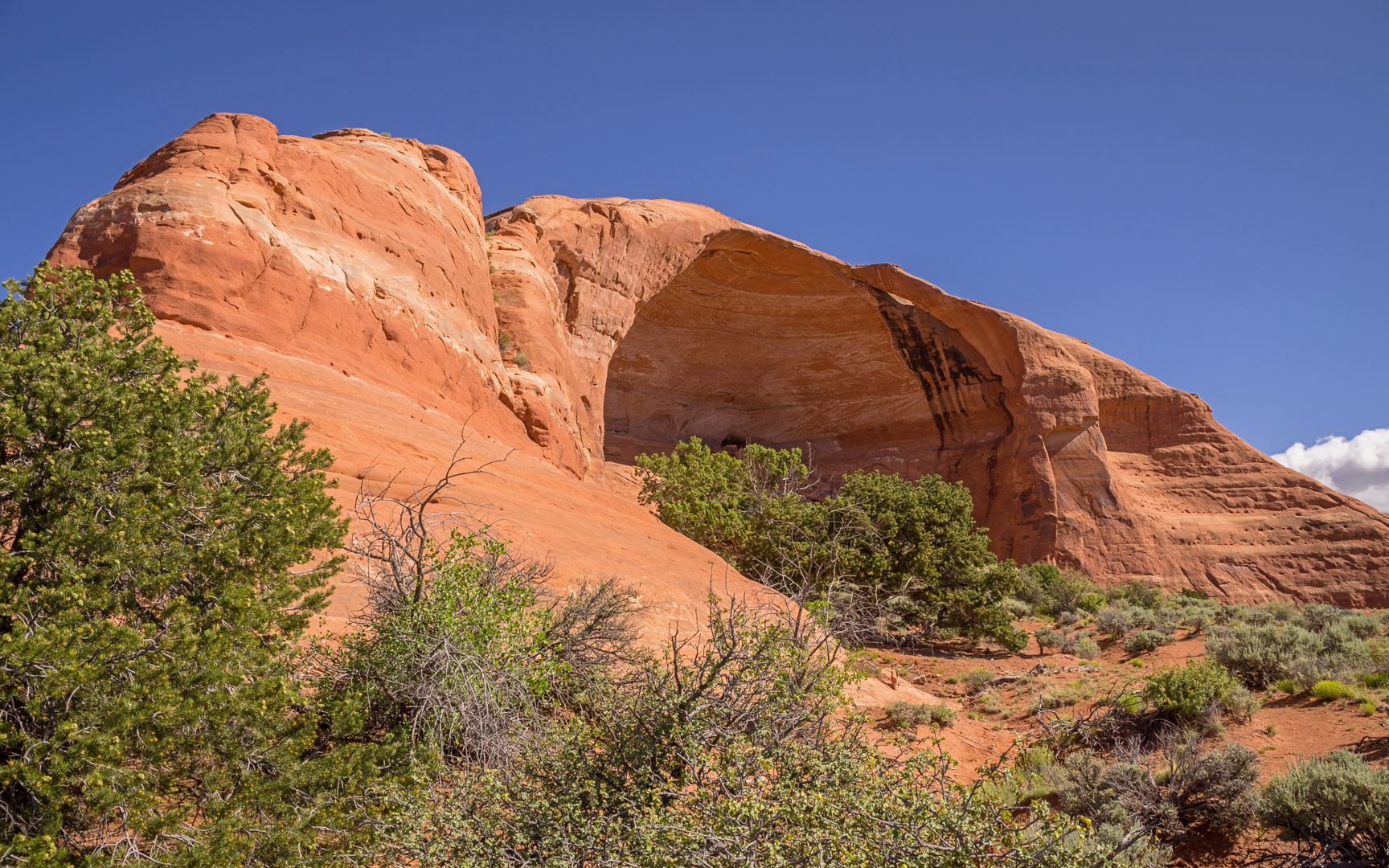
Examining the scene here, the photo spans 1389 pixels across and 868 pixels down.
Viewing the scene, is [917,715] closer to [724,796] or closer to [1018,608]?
[724,796]

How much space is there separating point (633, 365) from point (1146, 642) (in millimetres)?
25827

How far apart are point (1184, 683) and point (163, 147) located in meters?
20.2

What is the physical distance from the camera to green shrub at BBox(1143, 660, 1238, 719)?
31.7 feet

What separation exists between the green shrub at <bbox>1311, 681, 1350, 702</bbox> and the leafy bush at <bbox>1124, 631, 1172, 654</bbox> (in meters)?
4.61

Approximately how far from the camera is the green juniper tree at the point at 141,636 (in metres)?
3.90

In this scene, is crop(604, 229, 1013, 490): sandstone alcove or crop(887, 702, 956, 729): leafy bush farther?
crop(604, 229, 1013, 490): sandstone alcove

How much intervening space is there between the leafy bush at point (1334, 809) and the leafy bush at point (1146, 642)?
8094mm

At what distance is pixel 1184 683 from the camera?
9.86 metres

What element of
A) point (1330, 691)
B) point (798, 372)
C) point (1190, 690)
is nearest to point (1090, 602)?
point (1330, 691)

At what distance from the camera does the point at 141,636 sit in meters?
4.18

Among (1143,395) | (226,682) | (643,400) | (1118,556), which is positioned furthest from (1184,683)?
(643,400)

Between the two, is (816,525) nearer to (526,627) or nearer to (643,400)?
(526,627)

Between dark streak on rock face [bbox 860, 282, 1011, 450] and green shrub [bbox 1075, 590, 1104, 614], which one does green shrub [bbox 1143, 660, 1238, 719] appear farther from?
dark streak on rock face [bbox 860, 282, 1011, 450]

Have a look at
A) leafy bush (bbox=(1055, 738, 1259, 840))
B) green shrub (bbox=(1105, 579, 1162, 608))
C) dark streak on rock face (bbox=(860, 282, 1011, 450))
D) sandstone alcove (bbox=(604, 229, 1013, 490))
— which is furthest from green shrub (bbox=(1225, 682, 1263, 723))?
dark streak on rock face (bbox=(860, 282, 1011, 450))
